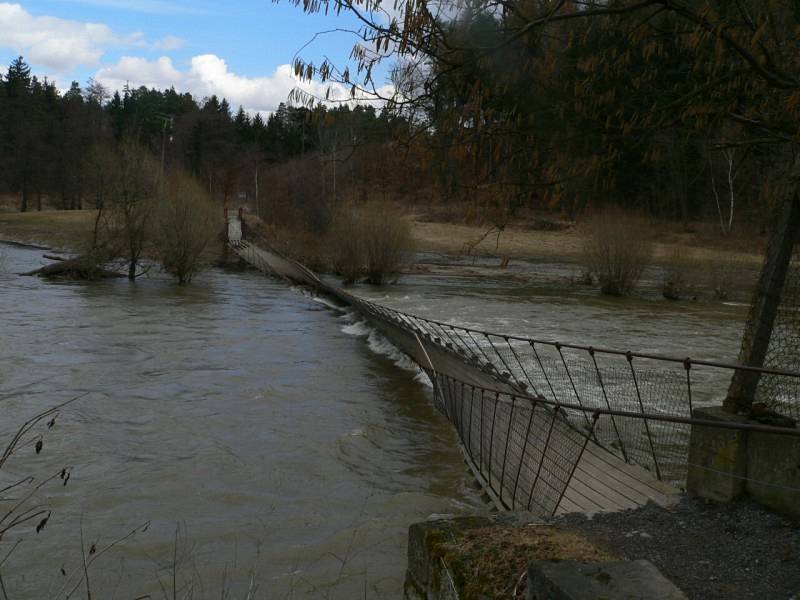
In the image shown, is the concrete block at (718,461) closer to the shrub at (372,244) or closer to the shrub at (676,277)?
the shrub at (676,277)

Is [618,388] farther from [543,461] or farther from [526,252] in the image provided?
[526,252]

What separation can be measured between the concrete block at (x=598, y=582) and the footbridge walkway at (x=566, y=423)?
0.78 metres

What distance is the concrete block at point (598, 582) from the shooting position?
10.3 ft

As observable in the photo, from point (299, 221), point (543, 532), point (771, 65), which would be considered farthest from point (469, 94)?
point (299, 221)

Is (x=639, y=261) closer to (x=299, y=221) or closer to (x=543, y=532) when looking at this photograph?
(x=299, y=221)

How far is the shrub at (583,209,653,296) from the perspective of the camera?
30.8m

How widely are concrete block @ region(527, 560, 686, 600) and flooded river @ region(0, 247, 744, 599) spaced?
281 cm

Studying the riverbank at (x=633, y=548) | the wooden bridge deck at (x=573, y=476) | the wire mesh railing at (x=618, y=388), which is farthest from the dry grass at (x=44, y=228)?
the riverbank at (x=633, y=548)

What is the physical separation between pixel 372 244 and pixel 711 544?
28.7 m

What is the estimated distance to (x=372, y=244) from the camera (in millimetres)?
32781

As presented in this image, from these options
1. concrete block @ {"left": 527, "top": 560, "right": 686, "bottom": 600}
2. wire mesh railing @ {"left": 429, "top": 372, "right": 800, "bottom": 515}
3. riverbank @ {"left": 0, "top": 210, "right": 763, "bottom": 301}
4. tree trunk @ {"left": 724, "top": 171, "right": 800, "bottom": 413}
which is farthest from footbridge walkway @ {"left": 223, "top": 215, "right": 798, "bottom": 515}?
riverbank @ {"left": 0, "top": 210, "right": 763, "bottom": 301}

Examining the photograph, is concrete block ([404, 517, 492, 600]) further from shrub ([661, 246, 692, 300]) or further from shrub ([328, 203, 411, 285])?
shrub ([328, 203, 411, 285])

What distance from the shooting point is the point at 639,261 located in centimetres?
3066

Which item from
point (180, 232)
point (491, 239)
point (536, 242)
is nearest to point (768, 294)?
point (180, 232)
